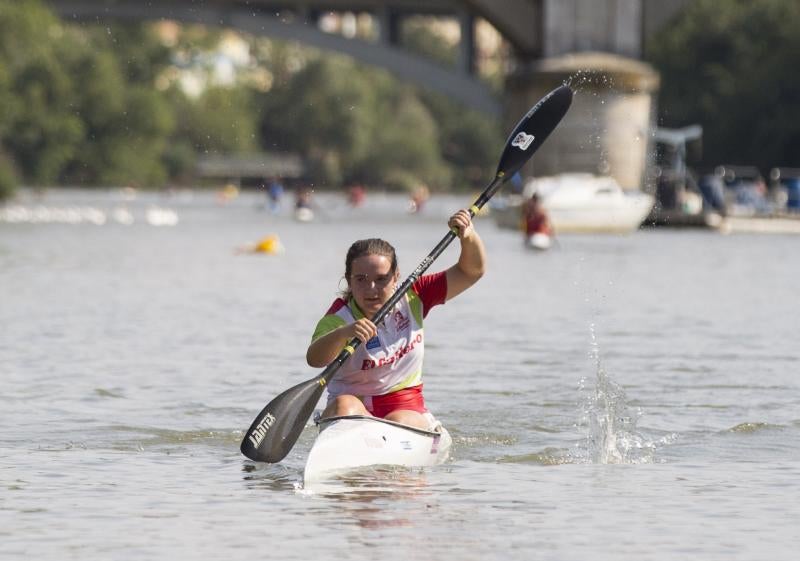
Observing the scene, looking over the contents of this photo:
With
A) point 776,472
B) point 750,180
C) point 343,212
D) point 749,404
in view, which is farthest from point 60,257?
point 343,212

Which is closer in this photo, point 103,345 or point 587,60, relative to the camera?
point 103,345

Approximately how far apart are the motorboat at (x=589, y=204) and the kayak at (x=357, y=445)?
38.2 m

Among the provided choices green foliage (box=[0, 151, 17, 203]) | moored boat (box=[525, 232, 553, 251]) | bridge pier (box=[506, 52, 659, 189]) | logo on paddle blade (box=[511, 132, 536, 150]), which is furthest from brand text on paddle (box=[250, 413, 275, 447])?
green foliage (box=[0, 151, 17, 203])

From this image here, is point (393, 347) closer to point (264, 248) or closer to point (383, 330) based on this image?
point (383, 330)

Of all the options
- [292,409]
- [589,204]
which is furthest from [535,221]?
[292,409]

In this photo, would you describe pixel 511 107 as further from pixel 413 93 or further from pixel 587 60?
pixel 413 93

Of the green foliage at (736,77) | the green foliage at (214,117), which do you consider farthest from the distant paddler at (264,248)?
the green foliage at (214,117)

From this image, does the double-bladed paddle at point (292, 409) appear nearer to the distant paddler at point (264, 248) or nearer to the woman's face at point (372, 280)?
the woman's face at point (372, 280)

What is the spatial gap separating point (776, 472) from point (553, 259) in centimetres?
2767

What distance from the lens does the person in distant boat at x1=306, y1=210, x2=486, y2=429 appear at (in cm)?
1062

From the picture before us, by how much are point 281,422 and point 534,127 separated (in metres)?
2.89

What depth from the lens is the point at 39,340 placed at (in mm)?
19984

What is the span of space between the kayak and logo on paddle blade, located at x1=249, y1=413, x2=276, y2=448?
0.30m

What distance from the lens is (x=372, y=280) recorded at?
10.7m
